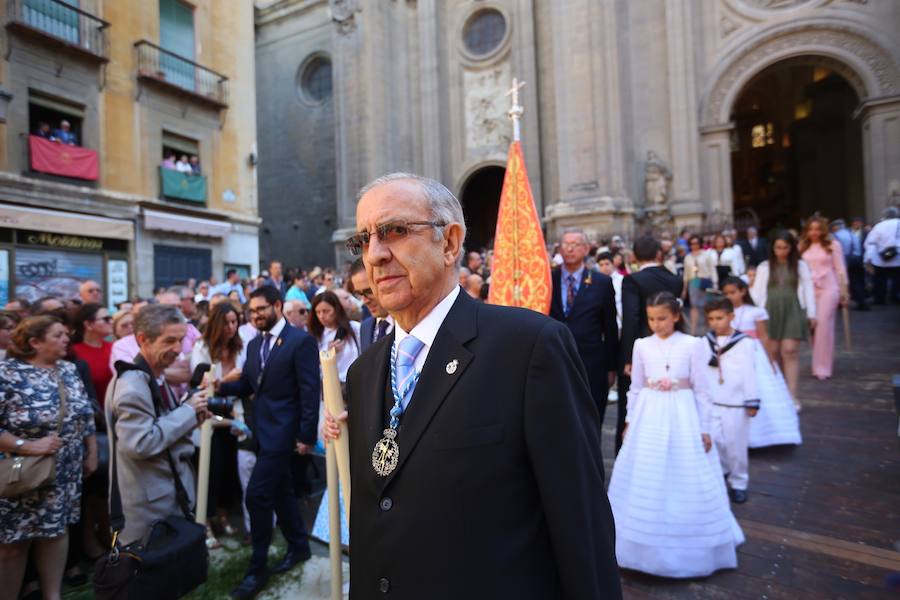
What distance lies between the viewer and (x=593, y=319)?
481cm

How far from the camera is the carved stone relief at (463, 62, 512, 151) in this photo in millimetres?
21031

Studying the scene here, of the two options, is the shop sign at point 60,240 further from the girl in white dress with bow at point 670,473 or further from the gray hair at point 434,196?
the gray hair at point 434,196

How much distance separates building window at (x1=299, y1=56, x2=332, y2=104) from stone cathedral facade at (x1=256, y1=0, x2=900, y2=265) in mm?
108

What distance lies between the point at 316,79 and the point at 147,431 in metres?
27.8

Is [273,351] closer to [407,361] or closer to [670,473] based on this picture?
[407,361]

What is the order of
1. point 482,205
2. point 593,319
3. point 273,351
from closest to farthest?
point 273,351
point 593,319
point 482,205

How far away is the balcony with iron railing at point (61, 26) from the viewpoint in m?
12.1

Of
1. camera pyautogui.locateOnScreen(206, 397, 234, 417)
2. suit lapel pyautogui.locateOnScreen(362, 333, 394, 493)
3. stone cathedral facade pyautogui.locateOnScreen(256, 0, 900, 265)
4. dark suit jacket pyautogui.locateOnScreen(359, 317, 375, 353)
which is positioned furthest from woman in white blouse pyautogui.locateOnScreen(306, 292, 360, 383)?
stone cathedral facade pyautogui.locateOnScreen(256, 0, 900, 265)

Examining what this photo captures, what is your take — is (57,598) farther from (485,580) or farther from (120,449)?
(485,580)

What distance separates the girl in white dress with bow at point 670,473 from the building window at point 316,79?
26.4 meters

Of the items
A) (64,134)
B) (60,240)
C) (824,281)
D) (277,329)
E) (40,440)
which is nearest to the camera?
(40,440)

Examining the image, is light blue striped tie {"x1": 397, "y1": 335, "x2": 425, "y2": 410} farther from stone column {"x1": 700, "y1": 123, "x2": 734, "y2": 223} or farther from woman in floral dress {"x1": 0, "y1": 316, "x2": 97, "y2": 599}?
stone column {"x1": 700, "y1": 123, "x2": 734, "y2": 223}

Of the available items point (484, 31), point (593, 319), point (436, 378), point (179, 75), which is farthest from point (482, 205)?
point (436, 378)

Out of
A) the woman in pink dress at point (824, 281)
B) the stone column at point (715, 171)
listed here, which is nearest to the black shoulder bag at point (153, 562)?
the woman in pink dress at point (824, 281)
